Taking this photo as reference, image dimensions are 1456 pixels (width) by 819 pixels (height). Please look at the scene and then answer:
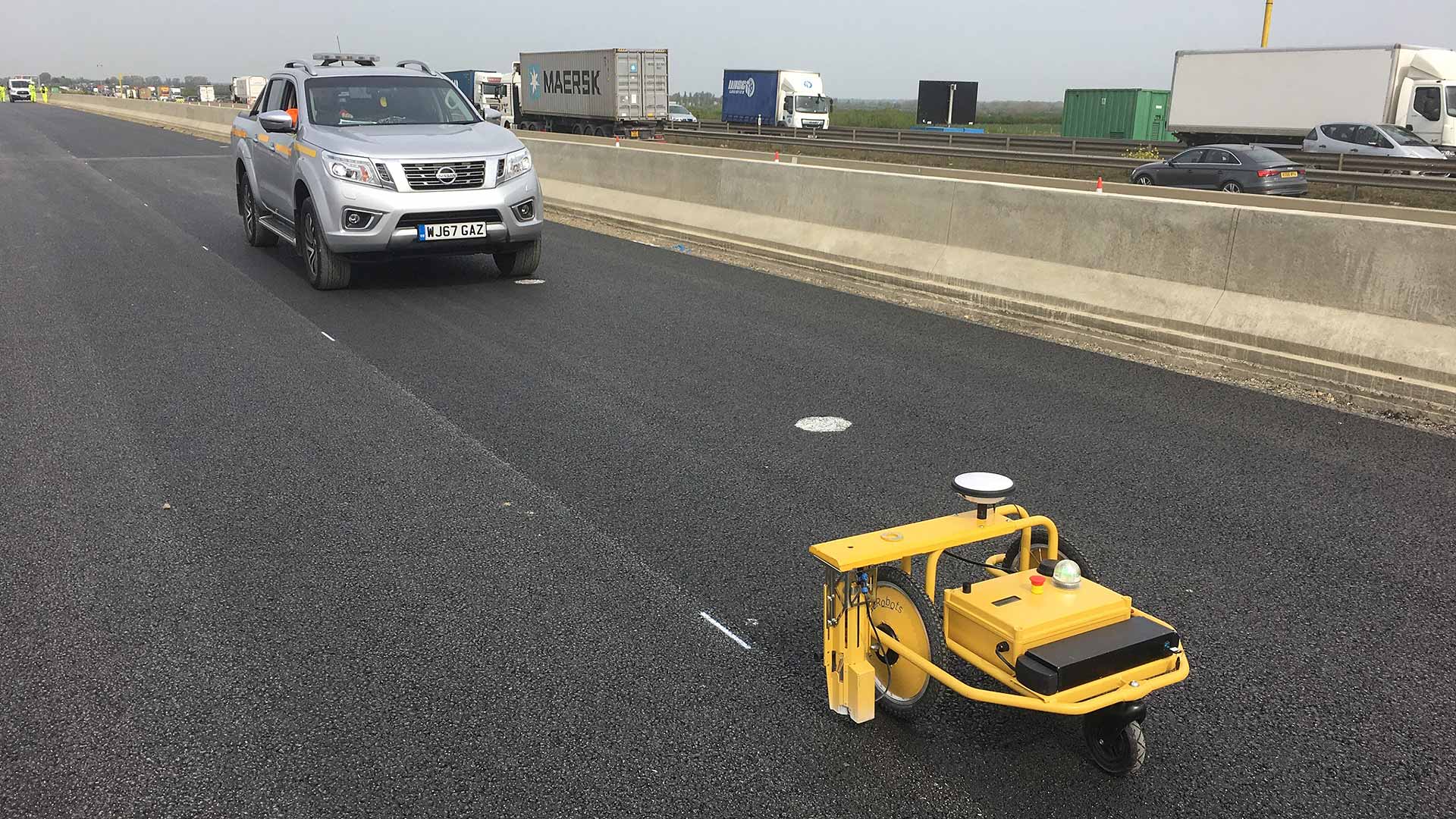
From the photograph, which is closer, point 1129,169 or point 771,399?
point 771,399

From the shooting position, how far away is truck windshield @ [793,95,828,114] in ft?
168

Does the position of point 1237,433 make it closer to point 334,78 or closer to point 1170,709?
point 1170,709

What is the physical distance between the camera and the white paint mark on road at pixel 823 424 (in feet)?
21.6

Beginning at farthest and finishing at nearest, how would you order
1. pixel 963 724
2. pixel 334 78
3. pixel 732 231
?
1. pixel 732 231
2. pixel 334 78
3. pixel 963 724

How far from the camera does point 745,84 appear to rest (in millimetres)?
53750

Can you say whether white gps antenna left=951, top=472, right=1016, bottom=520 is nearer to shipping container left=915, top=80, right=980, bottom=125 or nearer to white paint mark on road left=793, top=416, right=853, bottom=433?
white paint mark on road left=793, top=416, right=853, bottom=433

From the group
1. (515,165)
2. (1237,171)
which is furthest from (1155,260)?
(1237,171)

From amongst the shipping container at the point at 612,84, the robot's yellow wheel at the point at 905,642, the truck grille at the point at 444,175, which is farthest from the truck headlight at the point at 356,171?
the shipping container at the point at 612,84

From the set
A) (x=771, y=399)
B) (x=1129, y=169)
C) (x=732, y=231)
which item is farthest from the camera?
(x=1129, y=169)

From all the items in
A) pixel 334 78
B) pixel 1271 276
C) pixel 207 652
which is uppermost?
pixel 334 78

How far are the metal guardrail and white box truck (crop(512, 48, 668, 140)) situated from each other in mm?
1694

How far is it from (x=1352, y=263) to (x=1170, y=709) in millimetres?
5346

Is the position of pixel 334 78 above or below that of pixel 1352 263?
above

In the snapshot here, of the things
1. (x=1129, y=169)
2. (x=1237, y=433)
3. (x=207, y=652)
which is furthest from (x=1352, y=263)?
(x=1129, y=169)
